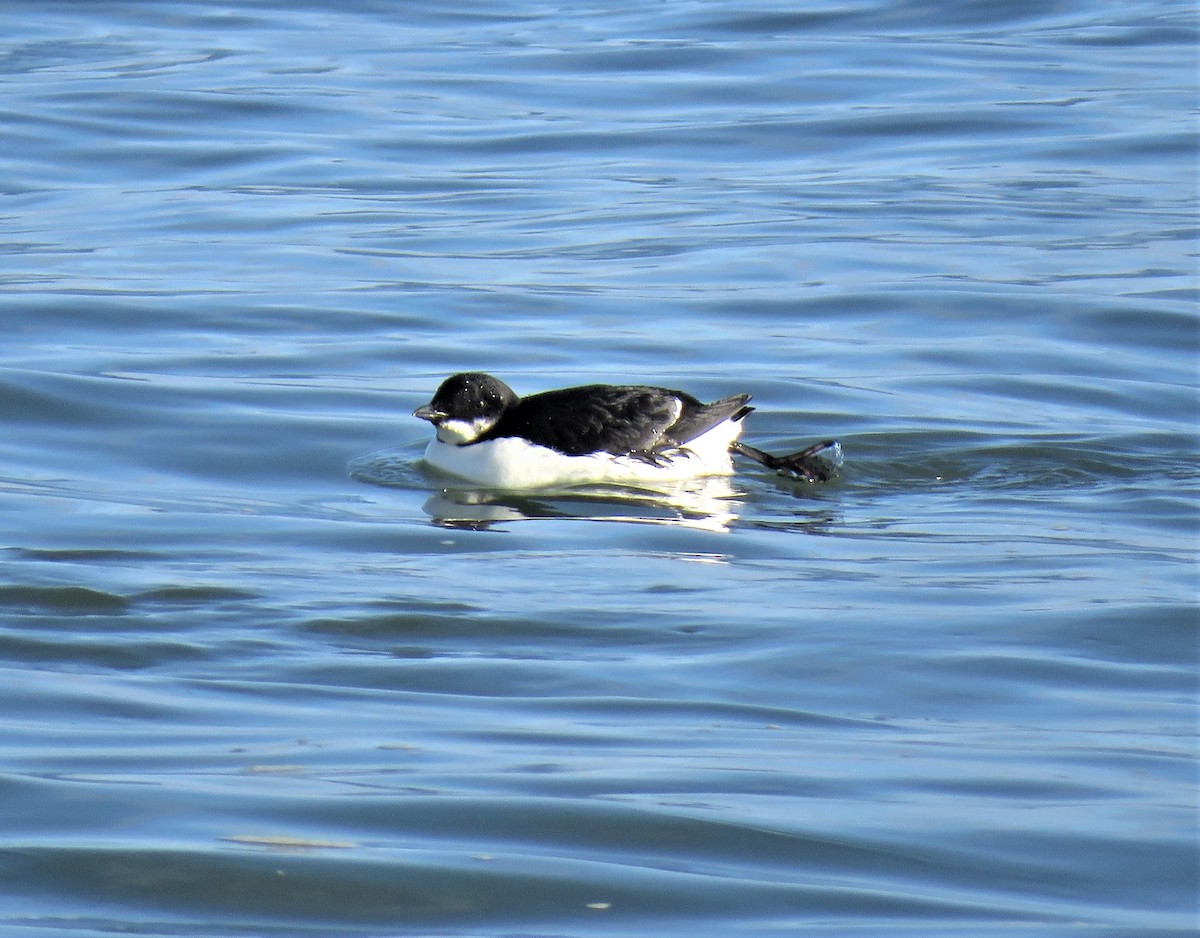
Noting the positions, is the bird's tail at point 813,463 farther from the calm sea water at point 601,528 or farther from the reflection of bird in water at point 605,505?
the reflection of bird in water at point 605,505

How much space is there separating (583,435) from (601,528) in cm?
96

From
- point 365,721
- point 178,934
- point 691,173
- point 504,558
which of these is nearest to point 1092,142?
point 691,173

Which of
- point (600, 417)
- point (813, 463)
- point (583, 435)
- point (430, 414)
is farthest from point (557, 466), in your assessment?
point (813, 463)

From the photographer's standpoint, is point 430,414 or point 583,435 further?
point 430,414

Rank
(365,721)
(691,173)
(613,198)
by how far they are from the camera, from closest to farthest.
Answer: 1. (365,721)
2. (613,198)
3. (691,173)

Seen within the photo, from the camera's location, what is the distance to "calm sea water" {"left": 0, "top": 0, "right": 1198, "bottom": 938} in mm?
4953

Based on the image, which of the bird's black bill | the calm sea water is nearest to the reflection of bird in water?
the calm sea water

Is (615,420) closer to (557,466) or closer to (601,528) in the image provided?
(557,466)

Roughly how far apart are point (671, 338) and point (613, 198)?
490 centimetres

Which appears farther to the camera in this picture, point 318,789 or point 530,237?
point 530,237

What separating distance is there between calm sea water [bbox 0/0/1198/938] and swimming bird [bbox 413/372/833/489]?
193 millimetres

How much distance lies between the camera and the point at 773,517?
9648mm

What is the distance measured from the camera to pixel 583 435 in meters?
10.2

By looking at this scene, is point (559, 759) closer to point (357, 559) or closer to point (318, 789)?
point (318, 789)
